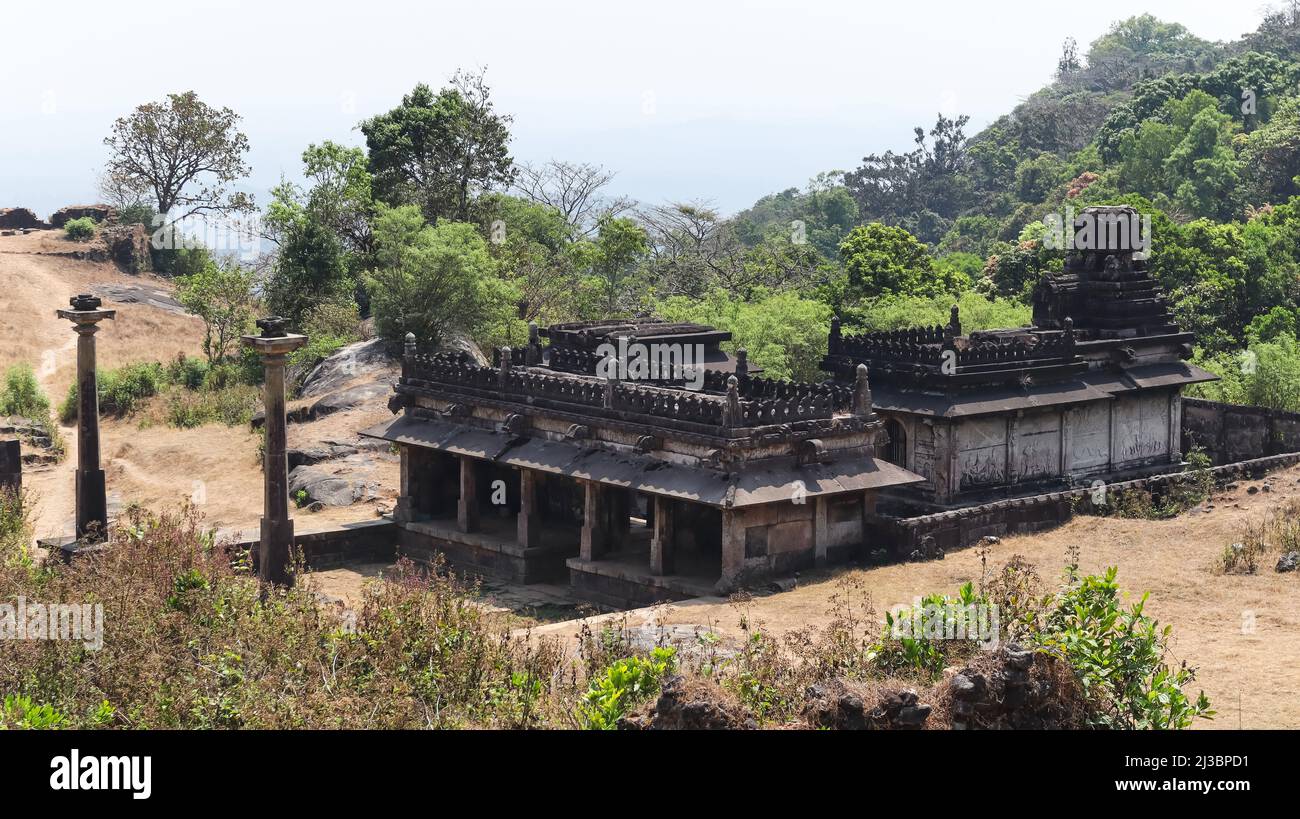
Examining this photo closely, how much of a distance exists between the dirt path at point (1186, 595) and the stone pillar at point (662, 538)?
2.02 metres

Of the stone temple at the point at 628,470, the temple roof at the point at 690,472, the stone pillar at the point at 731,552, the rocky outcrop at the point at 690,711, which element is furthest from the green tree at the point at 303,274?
the rocky outcrop at the point at 690,711

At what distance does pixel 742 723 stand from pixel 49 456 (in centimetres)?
3312

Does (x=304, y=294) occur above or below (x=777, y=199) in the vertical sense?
below

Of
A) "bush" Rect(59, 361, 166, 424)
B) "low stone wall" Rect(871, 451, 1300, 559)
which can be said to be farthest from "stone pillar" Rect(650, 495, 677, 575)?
"bush" Rect(59, 361, 166, 424)

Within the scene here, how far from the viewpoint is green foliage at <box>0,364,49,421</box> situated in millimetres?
45719

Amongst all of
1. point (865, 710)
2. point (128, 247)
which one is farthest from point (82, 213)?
point (865, 710)

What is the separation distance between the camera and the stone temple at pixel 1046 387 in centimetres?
3241

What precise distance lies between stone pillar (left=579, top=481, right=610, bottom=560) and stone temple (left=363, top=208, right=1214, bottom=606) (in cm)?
4

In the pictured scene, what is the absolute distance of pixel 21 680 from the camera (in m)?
16.4

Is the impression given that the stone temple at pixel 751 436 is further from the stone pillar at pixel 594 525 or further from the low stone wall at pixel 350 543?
the low stone wall at pixel 350 543

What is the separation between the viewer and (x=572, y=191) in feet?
240

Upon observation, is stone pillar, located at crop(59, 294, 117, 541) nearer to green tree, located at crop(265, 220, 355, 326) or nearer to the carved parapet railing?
the carved parapet railing
